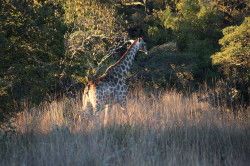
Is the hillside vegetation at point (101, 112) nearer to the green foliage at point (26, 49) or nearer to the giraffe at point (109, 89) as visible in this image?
the green foliage at point (26, 49)

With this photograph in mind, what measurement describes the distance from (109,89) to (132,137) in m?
3.29

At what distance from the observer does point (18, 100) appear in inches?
348

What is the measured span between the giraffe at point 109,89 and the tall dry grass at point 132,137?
36 centimetres

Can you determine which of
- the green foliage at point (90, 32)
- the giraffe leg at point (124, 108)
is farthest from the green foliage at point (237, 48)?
the green foliage at point (90, 32)

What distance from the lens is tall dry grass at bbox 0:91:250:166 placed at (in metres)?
6.98

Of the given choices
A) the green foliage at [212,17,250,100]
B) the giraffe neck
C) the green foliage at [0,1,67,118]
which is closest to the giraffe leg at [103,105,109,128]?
the giraffe neck

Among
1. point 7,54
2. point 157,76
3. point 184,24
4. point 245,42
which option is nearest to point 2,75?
point 7,54

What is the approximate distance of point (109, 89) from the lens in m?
11.0

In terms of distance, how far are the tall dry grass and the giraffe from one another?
358mm

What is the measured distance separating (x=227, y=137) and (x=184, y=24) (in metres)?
7.60

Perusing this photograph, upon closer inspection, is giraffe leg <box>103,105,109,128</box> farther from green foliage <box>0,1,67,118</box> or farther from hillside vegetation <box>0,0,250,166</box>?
green foliage <box>0,1,67,118</box>

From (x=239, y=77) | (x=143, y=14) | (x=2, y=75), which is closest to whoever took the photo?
(x=2, y=75)

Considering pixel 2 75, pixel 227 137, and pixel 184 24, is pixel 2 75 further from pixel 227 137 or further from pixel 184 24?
pixel 184 24

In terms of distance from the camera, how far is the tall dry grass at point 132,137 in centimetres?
698
